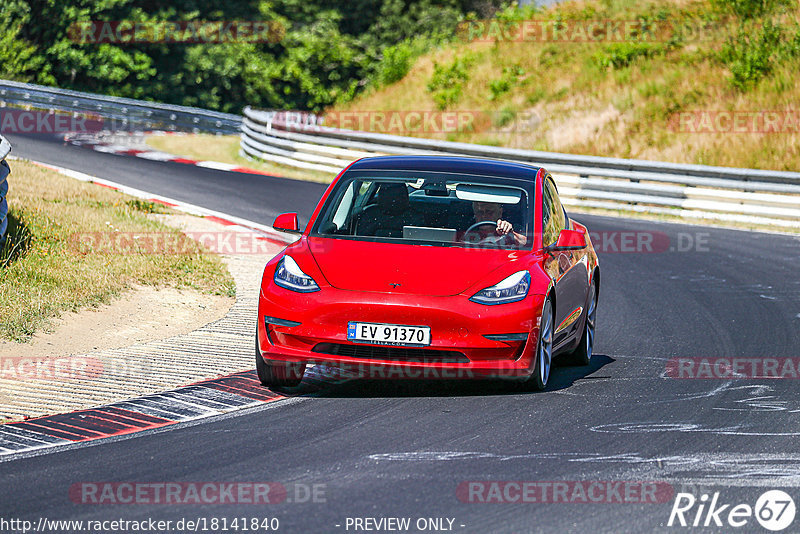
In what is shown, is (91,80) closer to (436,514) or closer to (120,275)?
→ (120,275)

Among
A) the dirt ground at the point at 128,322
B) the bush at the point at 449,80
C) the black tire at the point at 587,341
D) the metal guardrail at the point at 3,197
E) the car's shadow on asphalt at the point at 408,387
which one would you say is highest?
the bush at the point at 449,80

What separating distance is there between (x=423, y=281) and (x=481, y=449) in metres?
1.50

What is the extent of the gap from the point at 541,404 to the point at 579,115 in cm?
2324

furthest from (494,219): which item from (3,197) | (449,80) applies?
(449,80)

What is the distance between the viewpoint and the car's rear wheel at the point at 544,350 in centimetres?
791

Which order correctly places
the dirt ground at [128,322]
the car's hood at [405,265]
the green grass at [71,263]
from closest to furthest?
the car's hood at [405,265] → the dirt ground at [128,322] → the green grass at [71,263]

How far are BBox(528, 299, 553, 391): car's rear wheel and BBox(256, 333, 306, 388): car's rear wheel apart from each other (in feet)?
5.24

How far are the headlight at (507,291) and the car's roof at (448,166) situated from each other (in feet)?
4.47

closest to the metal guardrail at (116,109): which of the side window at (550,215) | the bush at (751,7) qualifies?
the bush at (751,7)

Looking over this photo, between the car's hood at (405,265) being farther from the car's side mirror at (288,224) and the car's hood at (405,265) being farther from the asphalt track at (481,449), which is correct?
the asphalt track at (481,449)

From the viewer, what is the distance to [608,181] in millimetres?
22578

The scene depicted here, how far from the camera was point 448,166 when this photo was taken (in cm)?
911

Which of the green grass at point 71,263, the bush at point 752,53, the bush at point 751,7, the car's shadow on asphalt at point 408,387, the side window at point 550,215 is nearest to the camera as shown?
the car's shadow on asphalt at point 408,387

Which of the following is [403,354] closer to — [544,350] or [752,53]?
[544,350]
